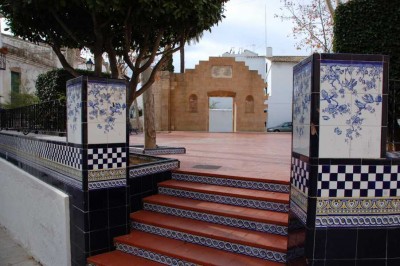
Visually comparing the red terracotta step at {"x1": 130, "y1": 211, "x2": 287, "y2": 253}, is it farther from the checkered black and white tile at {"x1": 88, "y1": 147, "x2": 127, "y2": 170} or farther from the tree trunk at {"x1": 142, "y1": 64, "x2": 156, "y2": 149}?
the tree trunk at {"x1": 142, "y1": 64, "x2": 156, "y2": 149}

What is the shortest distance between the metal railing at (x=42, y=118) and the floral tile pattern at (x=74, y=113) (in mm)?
710

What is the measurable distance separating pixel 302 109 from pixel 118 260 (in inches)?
101

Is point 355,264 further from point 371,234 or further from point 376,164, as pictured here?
point 376,164

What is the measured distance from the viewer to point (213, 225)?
378 centimetres

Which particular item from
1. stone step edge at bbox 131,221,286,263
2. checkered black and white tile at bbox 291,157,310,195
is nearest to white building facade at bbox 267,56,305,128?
stone step edge at bbox 131,221,286,263

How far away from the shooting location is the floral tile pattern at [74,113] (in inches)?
139

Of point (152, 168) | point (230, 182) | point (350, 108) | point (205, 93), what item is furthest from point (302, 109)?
point (205, 93)

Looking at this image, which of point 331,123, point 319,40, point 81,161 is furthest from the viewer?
point 319,40

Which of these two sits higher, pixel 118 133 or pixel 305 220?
pixel 118 133

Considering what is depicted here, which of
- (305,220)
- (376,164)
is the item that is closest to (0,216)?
(305,220)

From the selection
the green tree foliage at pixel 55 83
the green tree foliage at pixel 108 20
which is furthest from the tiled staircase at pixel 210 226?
the green tree foliage at pixel 55 83

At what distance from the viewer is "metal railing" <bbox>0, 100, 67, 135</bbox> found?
4.71 meters

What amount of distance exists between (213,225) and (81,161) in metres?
1.66

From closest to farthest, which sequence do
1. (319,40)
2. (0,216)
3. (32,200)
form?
(32,200)
(0,216)
(319,40)
